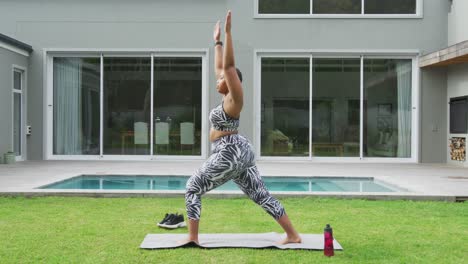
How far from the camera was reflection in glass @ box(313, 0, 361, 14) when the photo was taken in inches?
565

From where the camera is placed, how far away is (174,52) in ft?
47.1

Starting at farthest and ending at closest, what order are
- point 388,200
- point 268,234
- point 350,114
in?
point 350,114
point 388,200
point 268,234

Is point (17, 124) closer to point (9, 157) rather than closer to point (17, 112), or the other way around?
point (17, 112)

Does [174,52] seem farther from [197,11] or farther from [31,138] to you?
[31,138]

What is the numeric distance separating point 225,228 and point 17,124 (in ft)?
33.2

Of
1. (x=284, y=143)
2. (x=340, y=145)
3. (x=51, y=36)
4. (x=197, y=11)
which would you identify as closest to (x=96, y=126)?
(x=51, y=36)

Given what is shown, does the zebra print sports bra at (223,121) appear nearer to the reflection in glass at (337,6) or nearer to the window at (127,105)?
the window at (127,105)

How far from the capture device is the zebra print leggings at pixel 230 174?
14.0 ft

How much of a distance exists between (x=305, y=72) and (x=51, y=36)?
6.41 m

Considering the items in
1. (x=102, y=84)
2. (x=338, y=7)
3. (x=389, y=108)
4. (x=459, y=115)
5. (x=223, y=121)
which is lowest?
(x=223, y=121)

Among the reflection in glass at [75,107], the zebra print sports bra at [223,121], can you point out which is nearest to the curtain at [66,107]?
the reflection in glass at [75,107]

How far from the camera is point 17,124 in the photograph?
45.7 feet

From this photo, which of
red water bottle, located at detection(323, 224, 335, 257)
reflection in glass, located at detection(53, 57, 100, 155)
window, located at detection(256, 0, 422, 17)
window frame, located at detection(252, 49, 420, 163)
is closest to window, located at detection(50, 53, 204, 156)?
reflection in glass, located at detection(53, 57, 100, 155)

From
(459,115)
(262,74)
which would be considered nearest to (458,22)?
(459,115)
